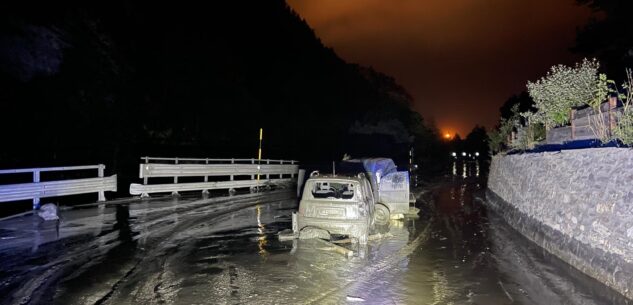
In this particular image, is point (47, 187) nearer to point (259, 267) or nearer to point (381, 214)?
point (259, 267)

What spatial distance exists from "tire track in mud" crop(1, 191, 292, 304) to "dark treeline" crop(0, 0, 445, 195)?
41.8 feet

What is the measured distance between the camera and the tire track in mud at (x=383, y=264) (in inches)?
275

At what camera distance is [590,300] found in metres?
7.04

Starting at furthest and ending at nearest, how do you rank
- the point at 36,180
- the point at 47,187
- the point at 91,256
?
the point at 47,187, the point at 36,180, the point at 91,256

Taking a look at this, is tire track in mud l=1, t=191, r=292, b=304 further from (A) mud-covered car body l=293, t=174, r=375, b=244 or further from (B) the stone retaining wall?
(B) the stone retaining wall

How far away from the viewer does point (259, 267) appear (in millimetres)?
8734

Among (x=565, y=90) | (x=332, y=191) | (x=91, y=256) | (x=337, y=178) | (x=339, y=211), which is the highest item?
(x=565, y=90)

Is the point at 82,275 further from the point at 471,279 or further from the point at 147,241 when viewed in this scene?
the point at 471,279

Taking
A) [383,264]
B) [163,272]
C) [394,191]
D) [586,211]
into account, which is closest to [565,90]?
[394,191]

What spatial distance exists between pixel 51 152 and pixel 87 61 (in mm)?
7789

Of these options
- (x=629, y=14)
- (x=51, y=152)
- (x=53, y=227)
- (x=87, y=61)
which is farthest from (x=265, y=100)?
(x=53, y=227)

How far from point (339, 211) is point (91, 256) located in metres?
4.99

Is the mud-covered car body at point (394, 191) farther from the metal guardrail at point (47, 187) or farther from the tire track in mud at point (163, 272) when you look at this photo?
the metal guardrail at point (47, 187)

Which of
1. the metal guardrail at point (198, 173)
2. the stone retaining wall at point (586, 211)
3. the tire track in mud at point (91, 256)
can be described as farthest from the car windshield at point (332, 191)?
the metal guardrail at point (198, 173)
